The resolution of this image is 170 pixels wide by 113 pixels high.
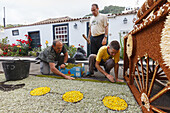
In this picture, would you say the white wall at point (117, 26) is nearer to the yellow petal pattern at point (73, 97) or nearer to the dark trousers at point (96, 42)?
the dark trousers at point (96, 42)

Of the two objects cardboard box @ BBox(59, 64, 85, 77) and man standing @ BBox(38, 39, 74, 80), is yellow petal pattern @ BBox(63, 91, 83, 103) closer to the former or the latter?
man standing @ BBox(38, 39, 74, 80)

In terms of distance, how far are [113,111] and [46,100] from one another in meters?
0.82

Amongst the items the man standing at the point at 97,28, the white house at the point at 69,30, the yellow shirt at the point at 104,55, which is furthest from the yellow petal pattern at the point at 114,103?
the white house at the point at 69,30

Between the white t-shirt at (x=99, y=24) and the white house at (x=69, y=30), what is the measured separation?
3.54 meters

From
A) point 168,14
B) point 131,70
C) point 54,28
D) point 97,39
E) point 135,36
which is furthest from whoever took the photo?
point 54,28

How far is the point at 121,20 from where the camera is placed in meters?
5.76

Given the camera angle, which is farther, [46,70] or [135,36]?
[46,70]

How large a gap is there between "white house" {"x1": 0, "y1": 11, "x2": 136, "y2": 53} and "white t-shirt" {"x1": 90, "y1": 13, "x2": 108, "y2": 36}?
3543 mm

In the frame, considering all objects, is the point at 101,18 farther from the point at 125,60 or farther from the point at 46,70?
the point at 46,70

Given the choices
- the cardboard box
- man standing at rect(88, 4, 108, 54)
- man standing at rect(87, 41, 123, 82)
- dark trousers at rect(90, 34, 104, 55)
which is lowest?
the cardboard box

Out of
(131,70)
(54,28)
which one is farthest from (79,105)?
(54,28)

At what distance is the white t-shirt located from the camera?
253cm

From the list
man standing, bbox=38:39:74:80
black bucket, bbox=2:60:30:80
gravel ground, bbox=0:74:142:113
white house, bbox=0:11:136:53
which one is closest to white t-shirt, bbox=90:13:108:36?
man standing, bbox=38:39:74:80

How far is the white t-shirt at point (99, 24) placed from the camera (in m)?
2.53
